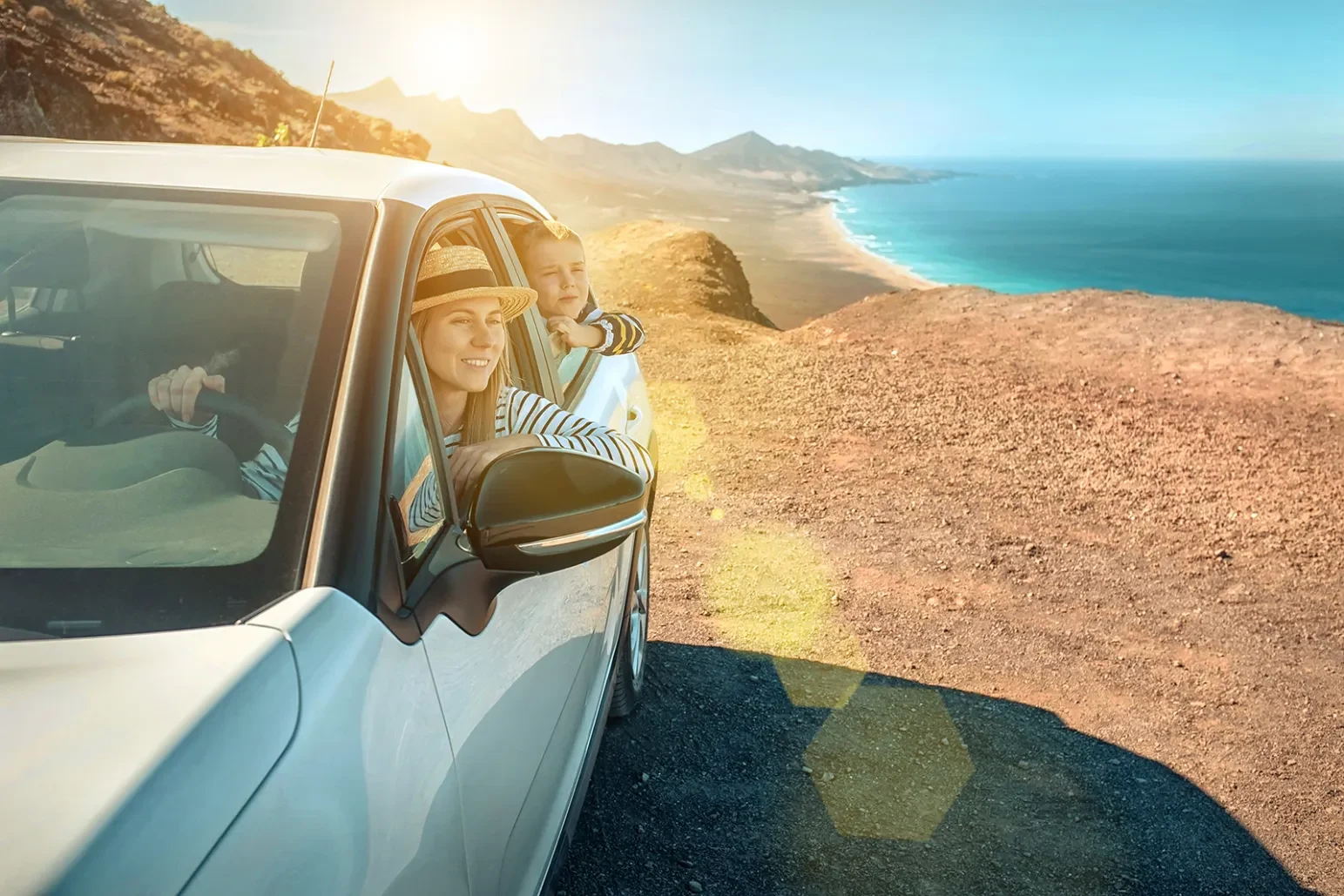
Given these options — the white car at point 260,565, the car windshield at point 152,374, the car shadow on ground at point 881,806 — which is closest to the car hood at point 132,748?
the white car at point 260,565

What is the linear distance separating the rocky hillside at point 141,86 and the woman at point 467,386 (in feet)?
82.6

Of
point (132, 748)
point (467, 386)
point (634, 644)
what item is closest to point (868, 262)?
point (634, 644)

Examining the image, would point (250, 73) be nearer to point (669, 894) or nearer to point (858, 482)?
point (858, 482)

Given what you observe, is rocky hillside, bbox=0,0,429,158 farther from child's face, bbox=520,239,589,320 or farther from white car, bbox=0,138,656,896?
white car, bbox=0,138,656,896

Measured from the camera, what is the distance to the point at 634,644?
145 inches

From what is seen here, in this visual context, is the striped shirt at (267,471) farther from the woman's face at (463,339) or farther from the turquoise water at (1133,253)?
the turquoise water at (1133,253)

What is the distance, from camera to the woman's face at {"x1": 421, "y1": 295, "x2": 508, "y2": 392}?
7.18 ft

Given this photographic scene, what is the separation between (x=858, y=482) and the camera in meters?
6.97

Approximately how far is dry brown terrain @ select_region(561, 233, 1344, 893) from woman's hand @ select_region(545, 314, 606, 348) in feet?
5.31

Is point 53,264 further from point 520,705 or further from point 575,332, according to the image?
point 575,332

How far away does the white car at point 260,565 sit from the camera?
3.70ft

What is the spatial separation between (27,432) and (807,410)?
7346mm

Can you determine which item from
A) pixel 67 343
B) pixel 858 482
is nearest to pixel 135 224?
pixel 67 343

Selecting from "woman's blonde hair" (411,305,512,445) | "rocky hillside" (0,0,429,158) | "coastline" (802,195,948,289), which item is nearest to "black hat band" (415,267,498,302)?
"woman's blonde hair" (411,305,512,445)
